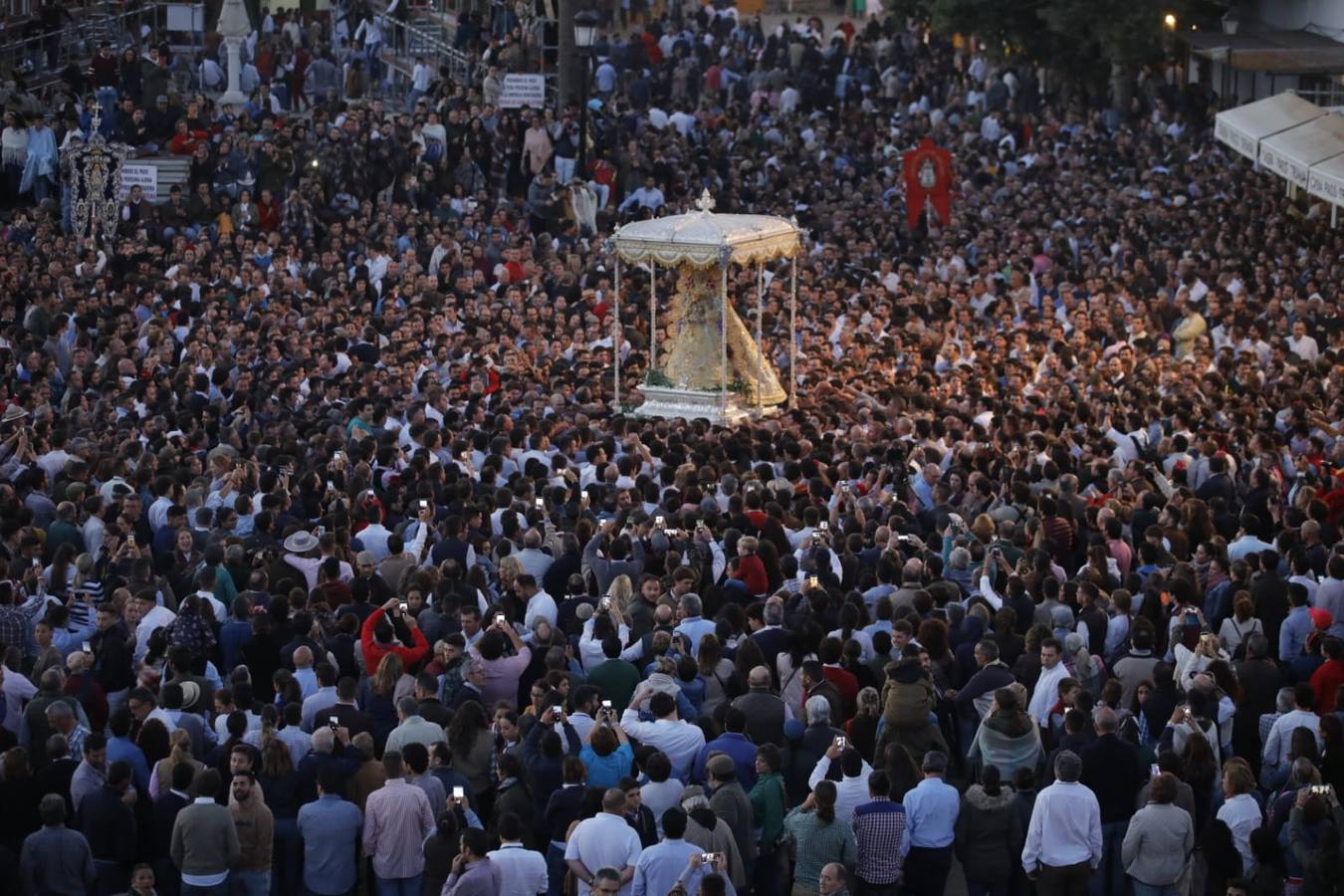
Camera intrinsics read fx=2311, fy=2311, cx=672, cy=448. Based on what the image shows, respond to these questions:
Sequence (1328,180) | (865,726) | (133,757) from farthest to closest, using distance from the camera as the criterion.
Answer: (1328,180) < (865,726) < (133,757)

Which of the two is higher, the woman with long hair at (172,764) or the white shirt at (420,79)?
the white shirt at (420,79)

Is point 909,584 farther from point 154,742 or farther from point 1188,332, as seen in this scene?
point 1188,332

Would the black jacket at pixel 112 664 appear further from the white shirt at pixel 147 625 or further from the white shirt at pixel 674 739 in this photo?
the white shirt at pixel 674 739

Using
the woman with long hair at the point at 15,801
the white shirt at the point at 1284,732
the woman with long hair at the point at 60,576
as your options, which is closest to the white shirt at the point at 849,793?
the white shirt at the point at 1284,732

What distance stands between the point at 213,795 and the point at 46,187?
62.0ft

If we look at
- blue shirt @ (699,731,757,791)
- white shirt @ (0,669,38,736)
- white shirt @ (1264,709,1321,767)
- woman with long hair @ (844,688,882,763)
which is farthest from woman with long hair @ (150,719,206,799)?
white shirt @ (1264,709,1321,767)

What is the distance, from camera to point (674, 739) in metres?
12.2

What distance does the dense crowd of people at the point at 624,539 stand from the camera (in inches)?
464

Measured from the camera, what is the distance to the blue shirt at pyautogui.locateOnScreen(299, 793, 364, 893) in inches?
465

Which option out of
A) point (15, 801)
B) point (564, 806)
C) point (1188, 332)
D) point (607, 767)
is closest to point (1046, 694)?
point (607, 767)

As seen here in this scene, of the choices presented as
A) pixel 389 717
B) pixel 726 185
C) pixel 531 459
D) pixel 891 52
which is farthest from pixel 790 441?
pixel 891 52

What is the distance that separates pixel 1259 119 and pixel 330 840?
2077 centimetres

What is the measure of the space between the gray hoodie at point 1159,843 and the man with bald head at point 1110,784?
0.37m

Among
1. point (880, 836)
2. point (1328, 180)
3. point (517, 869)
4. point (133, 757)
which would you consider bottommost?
point (880, 836)
